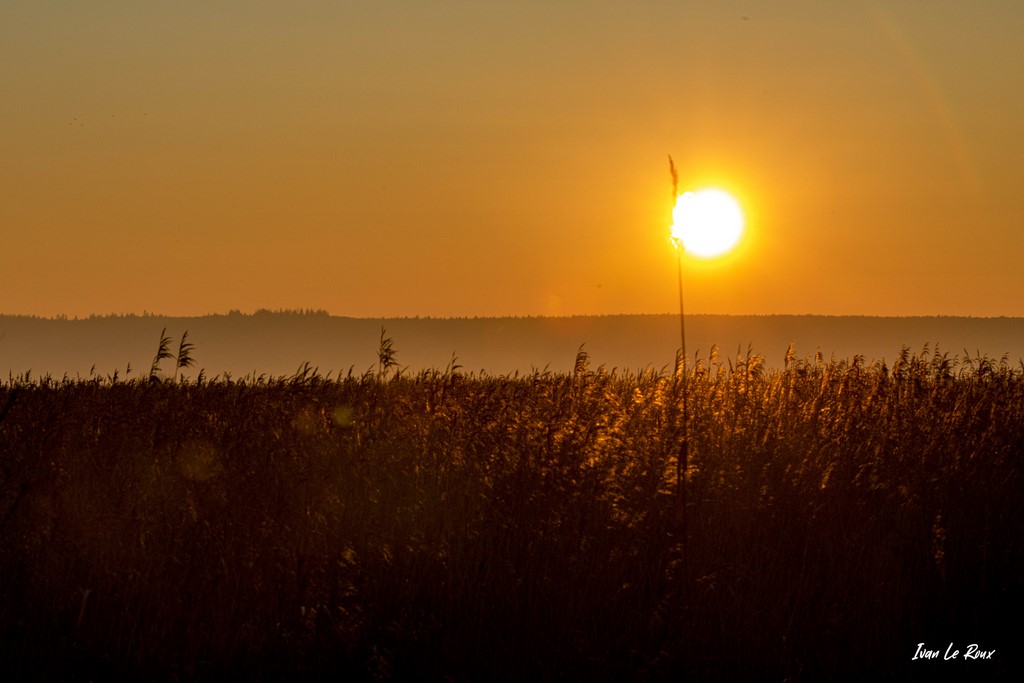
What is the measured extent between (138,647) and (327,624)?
2.60 feet

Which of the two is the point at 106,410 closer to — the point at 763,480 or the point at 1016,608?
the point at 763,480

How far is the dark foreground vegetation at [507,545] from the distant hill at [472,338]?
8309 centimetres

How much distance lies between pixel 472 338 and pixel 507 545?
13558 cm

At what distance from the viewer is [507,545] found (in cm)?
528

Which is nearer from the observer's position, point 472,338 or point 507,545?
point 507,545

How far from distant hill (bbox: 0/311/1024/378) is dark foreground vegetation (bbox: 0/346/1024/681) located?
83.1 metres

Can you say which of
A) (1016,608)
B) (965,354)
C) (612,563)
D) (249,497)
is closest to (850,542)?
(1016,608)

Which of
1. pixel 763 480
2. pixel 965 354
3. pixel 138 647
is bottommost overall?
pixel 138 647

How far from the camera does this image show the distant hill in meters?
109

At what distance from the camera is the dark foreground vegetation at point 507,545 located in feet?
14.6

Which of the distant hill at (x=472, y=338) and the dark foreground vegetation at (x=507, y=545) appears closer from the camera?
the dark foreground vegetation at (x=507, y=545)

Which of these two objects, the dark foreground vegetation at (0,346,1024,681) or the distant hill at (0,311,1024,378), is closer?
the dark foreground vegetation at (0,346,1024,681)

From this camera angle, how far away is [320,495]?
596cm

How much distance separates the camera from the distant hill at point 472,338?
109 m
